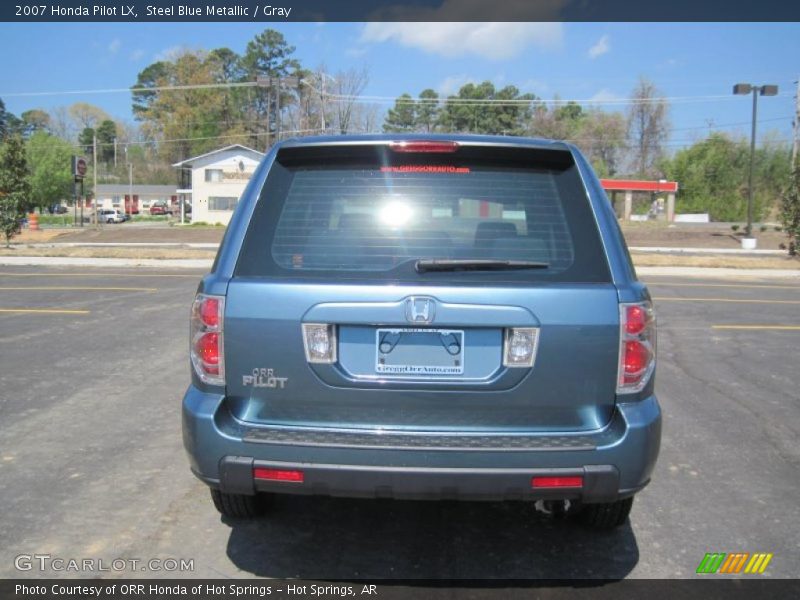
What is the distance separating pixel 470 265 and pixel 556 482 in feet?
3.05

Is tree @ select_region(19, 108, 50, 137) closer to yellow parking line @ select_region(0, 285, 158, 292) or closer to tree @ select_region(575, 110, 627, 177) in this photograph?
tree @ select_region(575, 110, 627, 177)

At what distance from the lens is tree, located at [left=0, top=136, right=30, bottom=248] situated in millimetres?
25656

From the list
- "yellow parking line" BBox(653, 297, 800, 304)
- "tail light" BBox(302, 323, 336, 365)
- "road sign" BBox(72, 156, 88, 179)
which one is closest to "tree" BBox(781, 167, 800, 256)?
"yellow parking line" BBox(653, 297, 800, 304)

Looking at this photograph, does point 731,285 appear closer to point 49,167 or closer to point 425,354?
point 425,354

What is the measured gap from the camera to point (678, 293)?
14422mm

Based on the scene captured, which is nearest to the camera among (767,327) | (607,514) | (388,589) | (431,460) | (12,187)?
(431,460)

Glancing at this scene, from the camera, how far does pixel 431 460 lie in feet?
9.05

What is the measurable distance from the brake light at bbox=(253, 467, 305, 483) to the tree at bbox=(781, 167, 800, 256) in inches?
938

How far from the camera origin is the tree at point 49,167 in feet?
259

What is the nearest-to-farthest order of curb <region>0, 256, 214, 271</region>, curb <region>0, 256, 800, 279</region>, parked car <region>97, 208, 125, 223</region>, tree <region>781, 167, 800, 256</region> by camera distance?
curb <region>0, 256, 800, 279</region> → curb <region>0, 256, 214, 271</region> → tree <region>781, 167, 800, 256</region> → parked car <region>97, 208, 125, 223</region>

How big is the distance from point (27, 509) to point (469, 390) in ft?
8.58

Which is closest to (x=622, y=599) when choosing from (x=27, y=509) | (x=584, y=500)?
(x=584, y=500)

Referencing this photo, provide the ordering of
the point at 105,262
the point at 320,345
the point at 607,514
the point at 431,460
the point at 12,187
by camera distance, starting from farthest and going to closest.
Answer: the point at 12,187 → the point at 105,262 → the point at 607,514 → the point at 320,345 → the point at 431,460

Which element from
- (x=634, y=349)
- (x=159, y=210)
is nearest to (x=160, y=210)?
(x=159, y=210)
